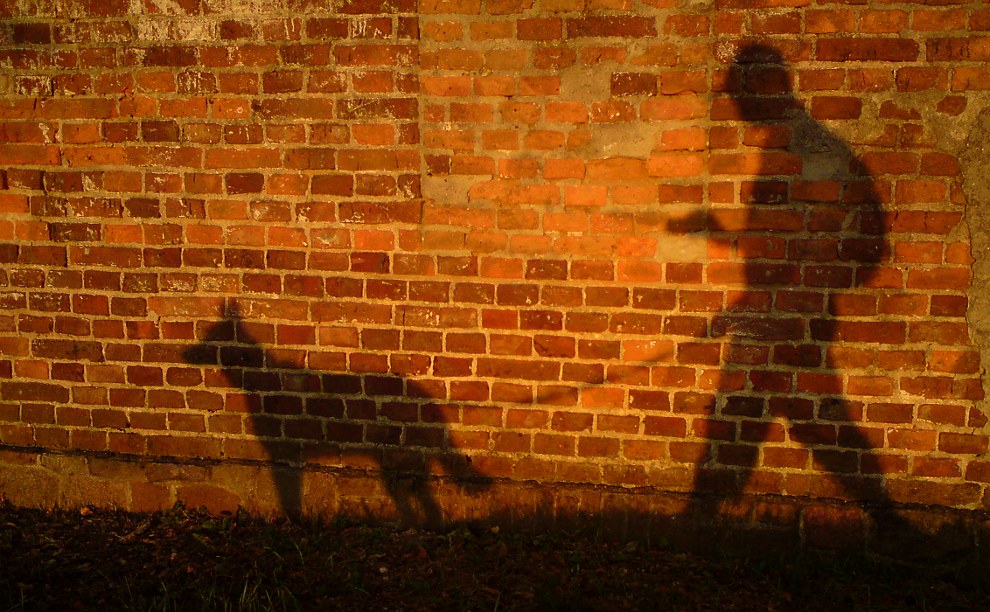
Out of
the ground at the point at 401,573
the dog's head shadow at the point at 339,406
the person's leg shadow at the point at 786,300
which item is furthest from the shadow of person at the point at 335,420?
the person's leg shadow at the point at 786,300

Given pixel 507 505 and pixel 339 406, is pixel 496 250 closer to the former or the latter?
pixel 339 406

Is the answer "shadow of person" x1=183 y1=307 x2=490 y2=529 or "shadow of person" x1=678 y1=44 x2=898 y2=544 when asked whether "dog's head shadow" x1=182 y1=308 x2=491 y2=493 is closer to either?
"shadow of person" x1=183 y1=307 x2=490 y2=529

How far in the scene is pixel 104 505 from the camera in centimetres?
286

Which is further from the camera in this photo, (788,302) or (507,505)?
(507,505)

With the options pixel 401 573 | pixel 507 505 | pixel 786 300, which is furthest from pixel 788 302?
pixel 401 573

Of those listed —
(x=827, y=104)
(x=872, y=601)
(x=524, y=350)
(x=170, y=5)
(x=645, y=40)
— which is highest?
(x=170, y=5)

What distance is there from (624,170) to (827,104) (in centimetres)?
79

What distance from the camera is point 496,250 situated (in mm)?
2510

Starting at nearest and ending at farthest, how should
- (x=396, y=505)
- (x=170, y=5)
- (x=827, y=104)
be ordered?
(x=827, y=104) < (x=170, y=5) < (x=396, y=505)

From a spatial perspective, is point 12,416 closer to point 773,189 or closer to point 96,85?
point 96,85

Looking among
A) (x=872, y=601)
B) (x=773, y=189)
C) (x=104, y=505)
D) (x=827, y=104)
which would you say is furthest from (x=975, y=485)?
(x=104, y=505)

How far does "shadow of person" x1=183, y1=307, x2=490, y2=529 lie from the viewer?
8.75ft

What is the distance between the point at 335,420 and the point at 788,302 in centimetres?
199

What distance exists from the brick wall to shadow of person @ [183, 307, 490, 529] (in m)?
0.01
